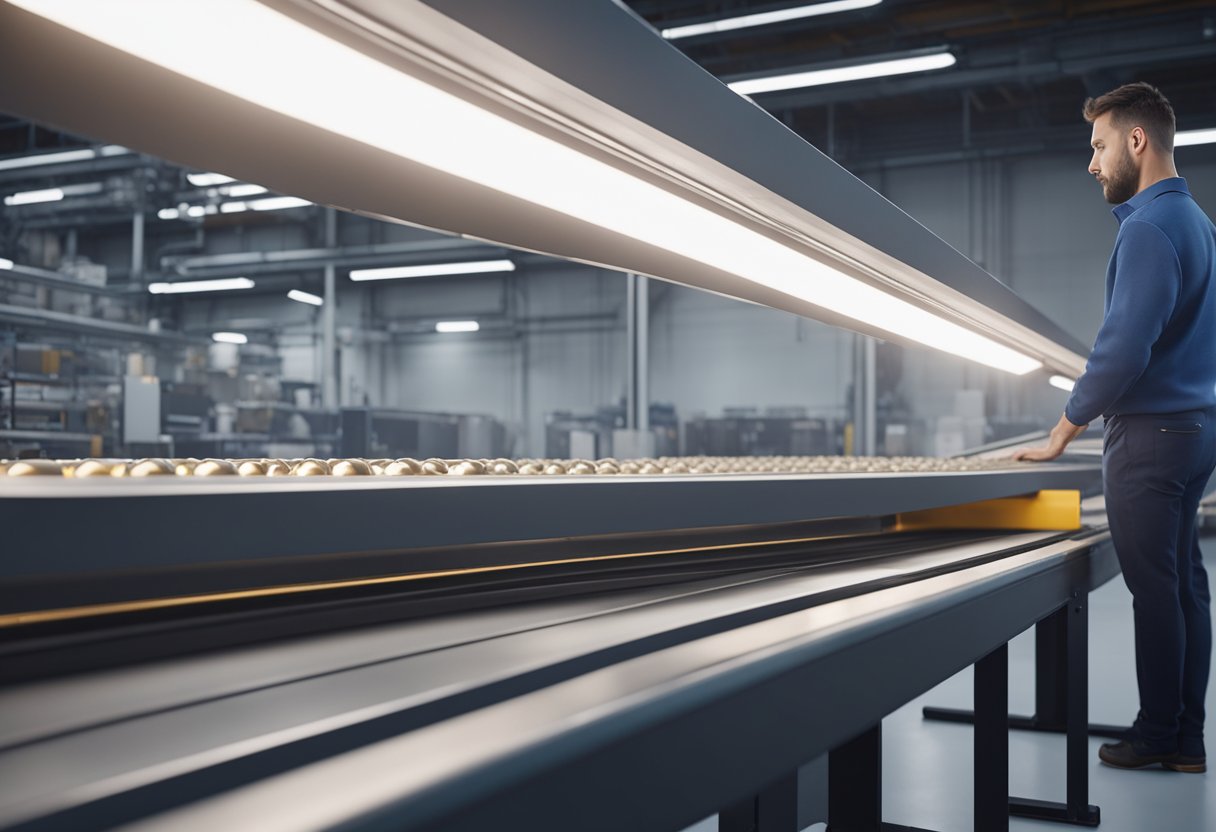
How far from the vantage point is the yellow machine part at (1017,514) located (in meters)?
2.15

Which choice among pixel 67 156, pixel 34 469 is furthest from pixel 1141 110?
pixel 67 156

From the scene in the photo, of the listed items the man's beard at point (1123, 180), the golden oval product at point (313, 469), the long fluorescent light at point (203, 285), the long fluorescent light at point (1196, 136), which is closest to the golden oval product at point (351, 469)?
the golden oval product at point (313, 469)

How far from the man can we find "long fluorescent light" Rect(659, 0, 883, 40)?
156 inches

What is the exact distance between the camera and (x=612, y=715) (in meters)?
0.53

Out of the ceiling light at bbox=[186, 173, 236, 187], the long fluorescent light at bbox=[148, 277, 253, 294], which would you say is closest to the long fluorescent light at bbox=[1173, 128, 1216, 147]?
the ceiling light at bbox=[186, 173, 236, 187]

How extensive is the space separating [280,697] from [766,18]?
630 cm

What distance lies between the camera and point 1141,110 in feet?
Answer: 6.43

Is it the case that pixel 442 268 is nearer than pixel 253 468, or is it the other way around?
pixel 253 468

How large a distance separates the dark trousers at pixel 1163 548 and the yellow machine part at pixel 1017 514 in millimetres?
195

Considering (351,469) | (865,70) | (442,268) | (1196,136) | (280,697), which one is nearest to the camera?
(280,697)

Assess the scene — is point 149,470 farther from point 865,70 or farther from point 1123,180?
point 865,70

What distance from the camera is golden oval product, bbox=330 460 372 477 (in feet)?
2.61

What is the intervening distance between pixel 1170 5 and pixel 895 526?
24.5ft

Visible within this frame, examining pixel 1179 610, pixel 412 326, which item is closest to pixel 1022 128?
pixel 412 326
